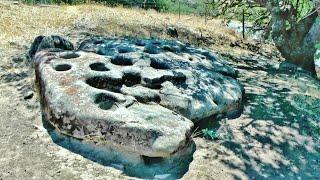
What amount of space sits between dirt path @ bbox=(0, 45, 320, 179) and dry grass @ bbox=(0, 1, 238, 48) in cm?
254

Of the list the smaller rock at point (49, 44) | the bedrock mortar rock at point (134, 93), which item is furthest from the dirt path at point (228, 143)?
the smaller rock at point (49, 44)

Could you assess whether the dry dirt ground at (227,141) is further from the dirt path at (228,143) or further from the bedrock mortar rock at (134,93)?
the bedrock mortar rock at (134,93)

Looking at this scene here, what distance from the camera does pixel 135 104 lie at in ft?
19.7

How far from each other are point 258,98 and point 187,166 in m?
2.80

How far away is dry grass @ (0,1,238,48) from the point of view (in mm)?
10887

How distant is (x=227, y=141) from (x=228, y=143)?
6cm

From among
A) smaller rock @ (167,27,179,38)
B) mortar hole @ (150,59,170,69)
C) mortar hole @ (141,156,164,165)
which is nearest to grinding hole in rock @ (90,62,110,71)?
mortar hole @ (150,59,170,69)

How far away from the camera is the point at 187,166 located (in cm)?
561

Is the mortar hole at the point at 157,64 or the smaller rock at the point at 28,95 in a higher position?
the mortar hole at the point at 157,64

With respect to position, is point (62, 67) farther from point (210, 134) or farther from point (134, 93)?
point (210, 134)

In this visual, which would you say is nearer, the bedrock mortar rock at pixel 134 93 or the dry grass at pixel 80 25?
the bedrock mortar rock at pixel 134 93

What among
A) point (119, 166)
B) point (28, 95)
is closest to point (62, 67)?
point (28, 95)

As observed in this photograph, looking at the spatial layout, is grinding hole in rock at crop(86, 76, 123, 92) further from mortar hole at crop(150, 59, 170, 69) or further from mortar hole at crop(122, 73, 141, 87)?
mortar hole at crop(150, 59, 170, 69)

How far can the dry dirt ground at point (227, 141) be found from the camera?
5.38m
